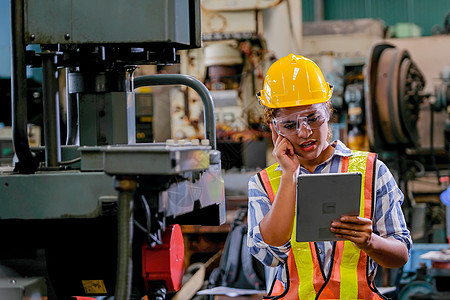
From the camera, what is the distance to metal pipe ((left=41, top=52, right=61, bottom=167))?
151 centimetres

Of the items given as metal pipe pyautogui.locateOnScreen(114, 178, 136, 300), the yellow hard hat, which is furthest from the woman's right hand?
metal pipe pyautogui.locateOnScreen(114, 178, 136, 300)

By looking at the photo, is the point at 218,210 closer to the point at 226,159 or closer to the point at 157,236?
the point at 157,236

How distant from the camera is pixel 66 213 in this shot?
4.66ft

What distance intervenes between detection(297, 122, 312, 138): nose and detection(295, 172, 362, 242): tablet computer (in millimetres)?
216

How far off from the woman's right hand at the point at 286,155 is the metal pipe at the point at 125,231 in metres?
0.70

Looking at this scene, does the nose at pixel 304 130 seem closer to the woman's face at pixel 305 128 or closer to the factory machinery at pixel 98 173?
the woman's face at pixel 305 128

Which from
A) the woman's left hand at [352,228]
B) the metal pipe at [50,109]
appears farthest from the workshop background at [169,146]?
the woman's left hand at [352,228]

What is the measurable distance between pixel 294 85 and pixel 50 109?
0.83 metres

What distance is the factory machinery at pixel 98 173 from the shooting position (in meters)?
1.37

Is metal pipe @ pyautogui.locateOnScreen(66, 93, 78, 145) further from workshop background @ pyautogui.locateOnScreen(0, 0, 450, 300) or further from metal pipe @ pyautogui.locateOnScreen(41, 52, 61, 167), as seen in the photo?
metal pipe @ pyautogui.locateOnScreen(41, 52, 61, 167)

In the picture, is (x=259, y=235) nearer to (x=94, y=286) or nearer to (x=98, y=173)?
(x=94, y=286)

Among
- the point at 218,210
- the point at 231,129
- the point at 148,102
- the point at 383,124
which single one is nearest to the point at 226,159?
the point at 231,129

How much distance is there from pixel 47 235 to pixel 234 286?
2.42 metres

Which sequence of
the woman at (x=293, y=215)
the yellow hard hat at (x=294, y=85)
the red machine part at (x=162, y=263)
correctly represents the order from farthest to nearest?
1. the yellow hard hat at (x=294, y=85)
2. the woman at (x=293, y=215)
3. the red machine part at (x=162, y=263)
